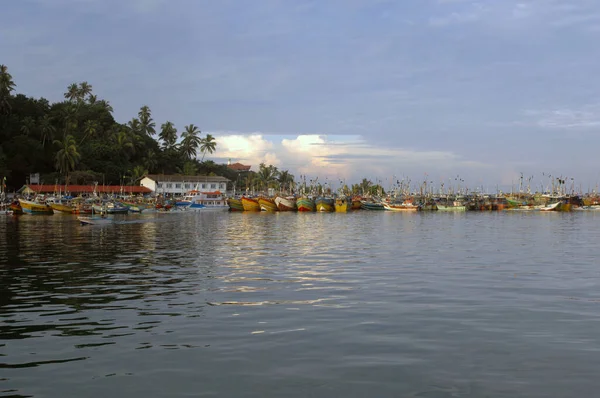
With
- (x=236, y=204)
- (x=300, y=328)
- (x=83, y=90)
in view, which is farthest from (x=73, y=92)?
(x=300, y=328)

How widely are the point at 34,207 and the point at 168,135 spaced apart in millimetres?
82098

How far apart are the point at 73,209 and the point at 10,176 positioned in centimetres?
3776

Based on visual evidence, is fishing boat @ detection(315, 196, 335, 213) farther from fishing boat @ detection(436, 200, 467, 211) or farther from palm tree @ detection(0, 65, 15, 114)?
palm tree @ detection(0, 65, 15, 114)

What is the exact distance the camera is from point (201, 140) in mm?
180625

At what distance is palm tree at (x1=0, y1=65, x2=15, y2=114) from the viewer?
134 m

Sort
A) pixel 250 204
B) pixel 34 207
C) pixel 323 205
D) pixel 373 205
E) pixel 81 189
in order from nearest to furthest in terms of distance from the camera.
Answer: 1. pixel 34 207
2. pixel 81 189
3. pixel 323 205
4. pixel 250 204
5. pixel 373 205

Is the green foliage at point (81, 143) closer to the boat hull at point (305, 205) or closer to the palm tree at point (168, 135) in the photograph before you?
the palm tree at point (168, 135)

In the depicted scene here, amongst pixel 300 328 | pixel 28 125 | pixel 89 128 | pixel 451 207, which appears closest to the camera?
pixel 300 328

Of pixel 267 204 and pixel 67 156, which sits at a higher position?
pixel 67 156

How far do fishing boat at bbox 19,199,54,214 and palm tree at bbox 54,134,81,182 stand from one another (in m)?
31.6

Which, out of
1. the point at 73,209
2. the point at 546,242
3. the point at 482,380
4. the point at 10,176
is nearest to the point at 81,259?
the point at 482,380

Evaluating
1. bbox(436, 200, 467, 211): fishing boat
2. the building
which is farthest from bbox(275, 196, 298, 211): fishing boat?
bbox(436, 200, 467, 211): fishing boat

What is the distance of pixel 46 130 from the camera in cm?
13612

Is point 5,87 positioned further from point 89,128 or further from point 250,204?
point 250,204
